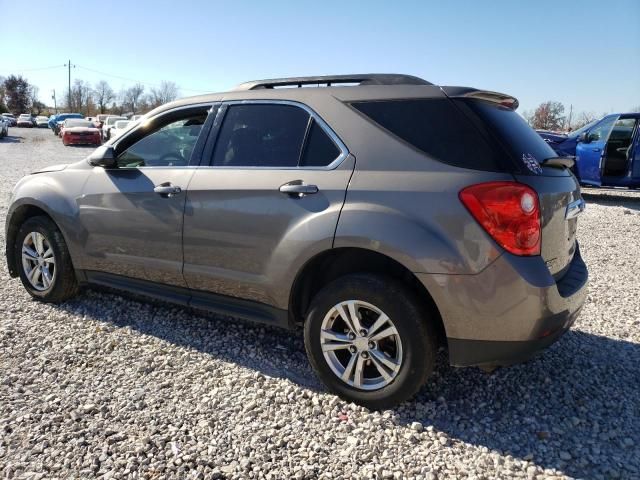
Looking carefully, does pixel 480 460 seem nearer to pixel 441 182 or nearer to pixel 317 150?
pixel 441 182

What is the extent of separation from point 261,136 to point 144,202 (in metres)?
1.01

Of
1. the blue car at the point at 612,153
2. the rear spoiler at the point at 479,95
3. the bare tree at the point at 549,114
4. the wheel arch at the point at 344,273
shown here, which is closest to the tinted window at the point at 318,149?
the wheel arch at the point at 344,273

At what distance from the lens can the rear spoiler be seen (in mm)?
2689

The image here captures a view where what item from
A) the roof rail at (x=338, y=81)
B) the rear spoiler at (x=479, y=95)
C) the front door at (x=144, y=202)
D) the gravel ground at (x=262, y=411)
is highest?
the roof rail at (x=338, y=81)

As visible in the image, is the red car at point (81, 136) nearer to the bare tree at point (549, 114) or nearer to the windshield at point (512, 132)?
the windshield at point (512, 132)

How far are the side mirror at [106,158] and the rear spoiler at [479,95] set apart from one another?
2.47 meters

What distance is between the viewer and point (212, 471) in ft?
7.57

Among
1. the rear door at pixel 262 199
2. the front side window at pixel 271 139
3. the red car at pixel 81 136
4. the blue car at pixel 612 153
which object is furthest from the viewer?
the red car at pixel 81 136

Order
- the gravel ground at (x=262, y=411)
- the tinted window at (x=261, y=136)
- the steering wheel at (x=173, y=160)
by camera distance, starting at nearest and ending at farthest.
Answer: the gravel ground at (x=262, y=411) → the tinted window at (x=261, y=136) → the steering wheel at (x=173, y=160)

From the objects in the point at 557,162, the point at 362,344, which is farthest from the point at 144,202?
the point at 557,162

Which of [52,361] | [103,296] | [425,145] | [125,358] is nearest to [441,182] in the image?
[425,145]

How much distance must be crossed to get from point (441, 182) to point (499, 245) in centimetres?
42

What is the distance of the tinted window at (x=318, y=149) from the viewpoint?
289 centimetres

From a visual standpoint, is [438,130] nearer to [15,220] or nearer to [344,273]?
[344,273]
